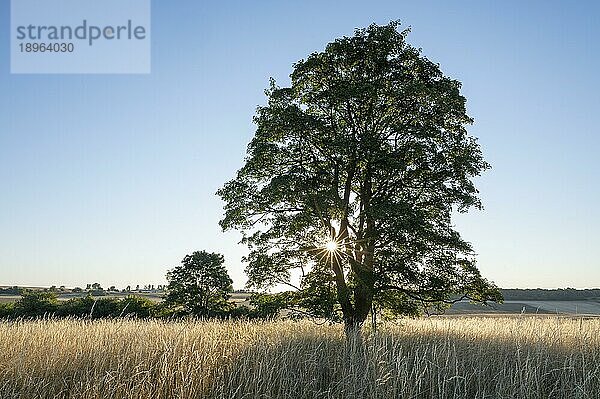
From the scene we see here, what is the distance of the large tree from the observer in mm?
14695

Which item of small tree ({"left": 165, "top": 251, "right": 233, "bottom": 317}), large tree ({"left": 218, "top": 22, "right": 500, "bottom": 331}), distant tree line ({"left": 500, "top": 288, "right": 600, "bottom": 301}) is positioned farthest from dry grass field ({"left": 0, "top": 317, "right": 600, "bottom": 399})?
distant tree line ({"left": 500, "top": 288, "right": 600, "bottom": 301})

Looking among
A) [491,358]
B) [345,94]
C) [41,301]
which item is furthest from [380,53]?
[41,301]

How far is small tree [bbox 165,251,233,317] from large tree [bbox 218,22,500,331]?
19236mm

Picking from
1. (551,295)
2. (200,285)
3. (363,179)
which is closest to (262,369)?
(363,179)

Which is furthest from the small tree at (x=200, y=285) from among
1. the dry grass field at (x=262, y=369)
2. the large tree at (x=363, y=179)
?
the dry grass field at (x=262, y=369)

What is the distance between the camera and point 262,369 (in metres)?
8.12

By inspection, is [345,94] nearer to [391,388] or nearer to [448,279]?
[448,279]

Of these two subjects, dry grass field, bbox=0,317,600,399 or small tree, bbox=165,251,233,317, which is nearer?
dry grass field, bbox=0,317,600,399

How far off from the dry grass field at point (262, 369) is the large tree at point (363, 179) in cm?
376

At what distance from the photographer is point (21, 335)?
419 inches

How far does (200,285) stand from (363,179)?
71.2ft

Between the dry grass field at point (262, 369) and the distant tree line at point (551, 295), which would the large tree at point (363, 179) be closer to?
the dry grass field at point (262, 369)

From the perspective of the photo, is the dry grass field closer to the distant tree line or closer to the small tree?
the small tree

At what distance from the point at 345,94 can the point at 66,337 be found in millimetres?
9214
